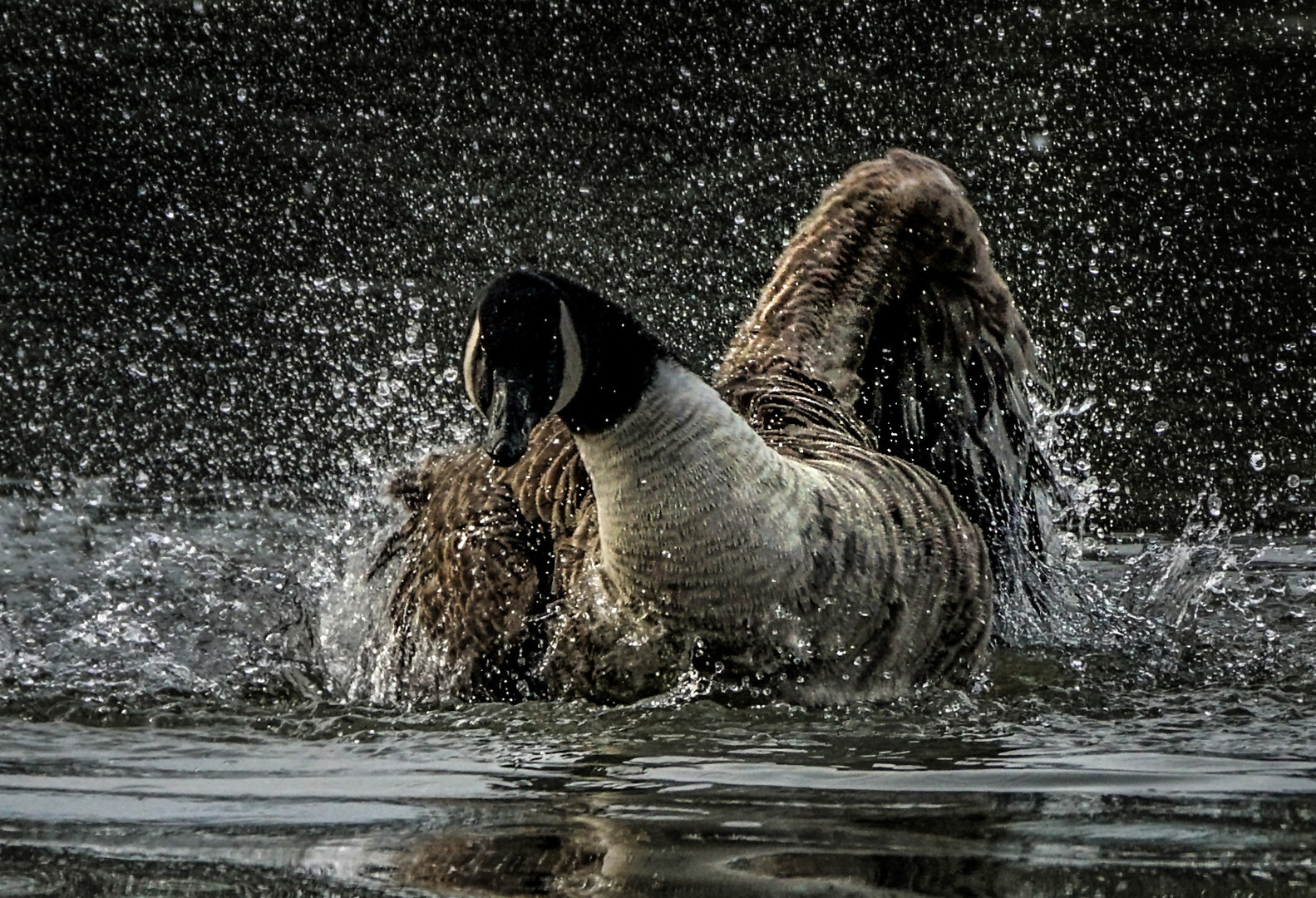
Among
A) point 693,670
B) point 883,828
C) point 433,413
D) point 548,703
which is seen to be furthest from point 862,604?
point 433,413

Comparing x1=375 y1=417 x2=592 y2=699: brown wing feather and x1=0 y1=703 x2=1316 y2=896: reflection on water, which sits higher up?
x1=375 y1=417 x2=592 y2=699: brown wing feather

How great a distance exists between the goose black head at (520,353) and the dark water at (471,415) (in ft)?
2.86

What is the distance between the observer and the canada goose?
5215mm

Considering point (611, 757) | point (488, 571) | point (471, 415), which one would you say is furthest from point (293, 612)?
point (471, 415)

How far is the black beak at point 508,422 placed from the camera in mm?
4816

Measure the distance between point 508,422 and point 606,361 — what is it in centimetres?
41

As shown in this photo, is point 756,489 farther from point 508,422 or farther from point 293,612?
point 293,612

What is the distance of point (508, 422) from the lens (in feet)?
16.0

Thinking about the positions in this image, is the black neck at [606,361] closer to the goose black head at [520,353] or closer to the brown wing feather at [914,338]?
the goose black head at [520,353]

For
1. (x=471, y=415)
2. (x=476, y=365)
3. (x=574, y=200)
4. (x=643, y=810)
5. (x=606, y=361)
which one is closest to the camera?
(x=643, y=810)

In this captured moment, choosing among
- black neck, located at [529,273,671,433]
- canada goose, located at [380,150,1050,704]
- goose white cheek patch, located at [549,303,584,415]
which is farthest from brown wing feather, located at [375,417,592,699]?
goose white cheek patch, located at [549,303,584,415]

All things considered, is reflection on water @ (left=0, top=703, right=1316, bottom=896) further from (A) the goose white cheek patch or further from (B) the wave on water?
(A) the goose white cheek patch

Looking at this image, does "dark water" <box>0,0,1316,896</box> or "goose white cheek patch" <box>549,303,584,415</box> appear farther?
"goose white cheek patch" <box>549,303,584,415</box>

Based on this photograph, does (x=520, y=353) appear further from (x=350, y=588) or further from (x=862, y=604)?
(x=350, y=588)
